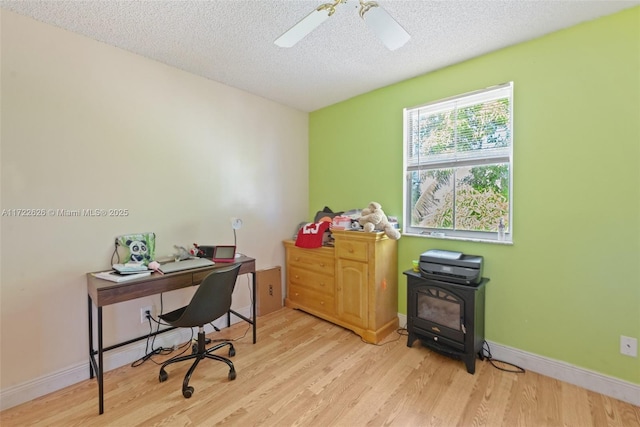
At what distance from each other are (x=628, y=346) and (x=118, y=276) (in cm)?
342

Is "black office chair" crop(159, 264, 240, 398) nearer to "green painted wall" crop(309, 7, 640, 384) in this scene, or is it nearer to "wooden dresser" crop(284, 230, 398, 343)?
"wooden dresser" crop(284, 230, 398, 343)

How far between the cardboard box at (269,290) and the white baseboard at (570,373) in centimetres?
216

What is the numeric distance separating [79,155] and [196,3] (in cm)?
137

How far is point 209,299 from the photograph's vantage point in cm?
191

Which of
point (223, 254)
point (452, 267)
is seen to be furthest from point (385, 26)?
point (223, 254)

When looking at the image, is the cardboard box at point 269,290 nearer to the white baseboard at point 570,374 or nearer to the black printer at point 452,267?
the black printer at point 452,267

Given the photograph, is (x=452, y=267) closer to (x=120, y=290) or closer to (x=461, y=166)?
(x=461, y=166)

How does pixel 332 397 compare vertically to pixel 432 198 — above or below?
below

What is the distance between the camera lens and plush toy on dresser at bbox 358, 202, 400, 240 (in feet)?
8.23

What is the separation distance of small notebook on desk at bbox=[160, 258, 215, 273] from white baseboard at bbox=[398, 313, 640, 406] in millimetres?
2487

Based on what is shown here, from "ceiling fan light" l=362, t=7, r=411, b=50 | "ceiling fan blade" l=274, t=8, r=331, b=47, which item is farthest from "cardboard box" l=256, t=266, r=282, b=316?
"ceiling fan light" l=362, t=7, r=411, b=50

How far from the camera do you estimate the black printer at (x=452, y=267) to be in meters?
2.08

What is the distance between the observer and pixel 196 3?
5.51 feet

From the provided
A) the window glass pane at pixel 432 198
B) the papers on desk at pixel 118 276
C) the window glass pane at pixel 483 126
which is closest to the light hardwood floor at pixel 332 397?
the papers on desk at pixel 118 276
